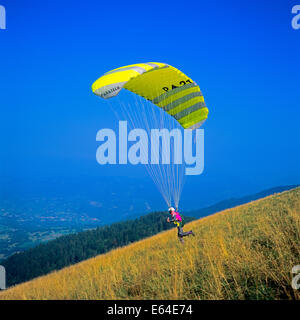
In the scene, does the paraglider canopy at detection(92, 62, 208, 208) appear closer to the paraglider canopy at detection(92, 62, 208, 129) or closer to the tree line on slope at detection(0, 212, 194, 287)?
the paraglider canopy at detection(92, 62, 208, 129)

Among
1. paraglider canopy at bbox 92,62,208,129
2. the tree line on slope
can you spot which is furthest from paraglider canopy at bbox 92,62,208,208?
the tree line on slope

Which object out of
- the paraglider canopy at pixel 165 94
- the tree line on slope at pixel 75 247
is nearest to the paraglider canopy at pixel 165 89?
the paraglider canopy at pixel 165 94

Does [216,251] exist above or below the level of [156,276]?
above

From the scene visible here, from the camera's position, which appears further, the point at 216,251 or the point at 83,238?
the point at 83,238

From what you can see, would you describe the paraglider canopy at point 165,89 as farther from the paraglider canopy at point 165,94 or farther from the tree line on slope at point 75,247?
the tree line on slope at point 75,247

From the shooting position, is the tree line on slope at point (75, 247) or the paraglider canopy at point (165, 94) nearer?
the paraglider canopy at point (165, 94)

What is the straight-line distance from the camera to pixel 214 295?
3736 millimetres

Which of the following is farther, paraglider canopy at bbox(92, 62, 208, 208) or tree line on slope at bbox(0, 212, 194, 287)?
tree line on slope at bbox(0, 212, 194, 287)

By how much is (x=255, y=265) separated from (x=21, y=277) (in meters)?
72.5

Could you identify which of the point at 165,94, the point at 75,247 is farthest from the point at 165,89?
the point at 75,247
